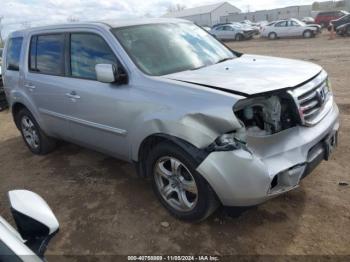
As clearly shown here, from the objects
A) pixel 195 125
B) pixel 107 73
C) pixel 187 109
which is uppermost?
pixel 107 73

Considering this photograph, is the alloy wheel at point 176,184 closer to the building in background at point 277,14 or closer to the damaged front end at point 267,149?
the damaged front end at point 267,149

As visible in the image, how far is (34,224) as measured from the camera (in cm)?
169

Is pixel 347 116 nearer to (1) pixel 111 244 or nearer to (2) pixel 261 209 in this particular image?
(2) pixel 261 209

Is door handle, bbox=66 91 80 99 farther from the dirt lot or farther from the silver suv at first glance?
the dirt lot

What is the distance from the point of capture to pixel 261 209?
11.7ft

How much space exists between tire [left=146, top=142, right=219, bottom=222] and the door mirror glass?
2.67 feet

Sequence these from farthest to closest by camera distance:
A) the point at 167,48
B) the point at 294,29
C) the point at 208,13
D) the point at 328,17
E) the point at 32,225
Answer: the point at 208,13 < the point at 328,17 < the point at 294,29 < the point at 167,48 < the point at 32,225

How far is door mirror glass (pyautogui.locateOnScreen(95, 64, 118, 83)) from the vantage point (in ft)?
11.5

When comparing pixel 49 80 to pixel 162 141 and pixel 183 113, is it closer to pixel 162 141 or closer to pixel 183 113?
pixel 162 141

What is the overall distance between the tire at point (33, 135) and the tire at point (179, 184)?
8.46ft

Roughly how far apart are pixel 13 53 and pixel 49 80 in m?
1.46

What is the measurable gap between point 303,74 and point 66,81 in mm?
2696

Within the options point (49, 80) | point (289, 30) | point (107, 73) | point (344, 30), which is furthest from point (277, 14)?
point (107, 73)

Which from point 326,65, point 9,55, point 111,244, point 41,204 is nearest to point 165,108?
point 111,244
